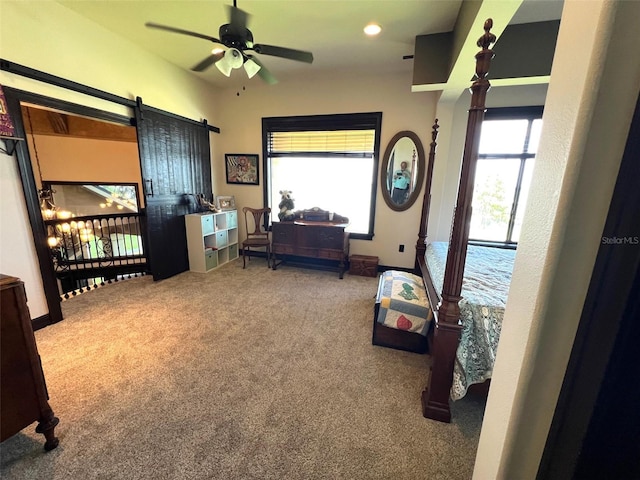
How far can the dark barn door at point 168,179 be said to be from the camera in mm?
3570

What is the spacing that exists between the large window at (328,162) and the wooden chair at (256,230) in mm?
301

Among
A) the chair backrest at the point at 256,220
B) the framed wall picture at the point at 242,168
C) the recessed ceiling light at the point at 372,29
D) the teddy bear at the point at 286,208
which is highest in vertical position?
A: the recessed ceiling light at the point at 372,29

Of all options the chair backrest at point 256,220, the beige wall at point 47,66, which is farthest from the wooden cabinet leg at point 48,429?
the chair backrest at point 256,220

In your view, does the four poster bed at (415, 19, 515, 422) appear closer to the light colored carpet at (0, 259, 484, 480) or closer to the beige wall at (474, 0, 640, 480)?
the light colored carpet at (0, 259, 484, 480)

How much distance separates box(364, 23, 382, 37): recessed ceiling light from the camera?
2.77 meters

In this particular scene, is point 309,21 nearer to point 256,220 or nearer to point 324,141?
point 324,141

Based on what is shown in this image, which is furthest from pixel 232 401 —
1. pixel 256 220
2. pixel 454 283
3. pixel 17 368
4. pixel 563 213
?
pixel 256 220

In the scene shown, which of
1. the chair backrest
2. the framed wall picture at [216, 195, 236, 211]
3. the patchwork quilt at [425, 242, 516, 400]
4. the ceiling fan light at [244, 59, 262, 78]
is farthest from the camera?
the framed wall picture at [216, 195, 236, 211]

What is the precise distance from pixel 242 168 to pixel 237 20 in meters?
3.00

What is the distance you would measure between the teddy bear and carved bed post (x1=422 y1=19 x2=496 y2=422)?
10.3 feet

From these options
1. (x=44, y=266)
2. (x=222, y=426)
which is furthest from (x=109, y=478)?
(x=44, y=266)

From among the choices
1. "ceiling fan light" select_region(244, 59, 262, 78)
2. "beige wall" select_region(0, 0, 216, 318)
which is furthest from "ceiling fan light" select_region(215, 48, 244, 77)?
"beige wall" select_region(0, 0, 216, 318)

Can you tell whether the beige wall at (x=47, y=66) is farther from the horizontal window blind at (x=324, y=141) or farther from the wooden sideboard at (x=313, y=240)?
the wooden sideboard at (x=313, y=240)

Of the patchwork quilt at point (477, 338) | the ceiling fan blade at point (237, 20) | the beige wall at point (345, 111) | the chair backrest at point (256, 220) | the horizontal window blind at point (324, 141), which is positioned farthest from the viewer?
the chair backrest at point (256, 220)
